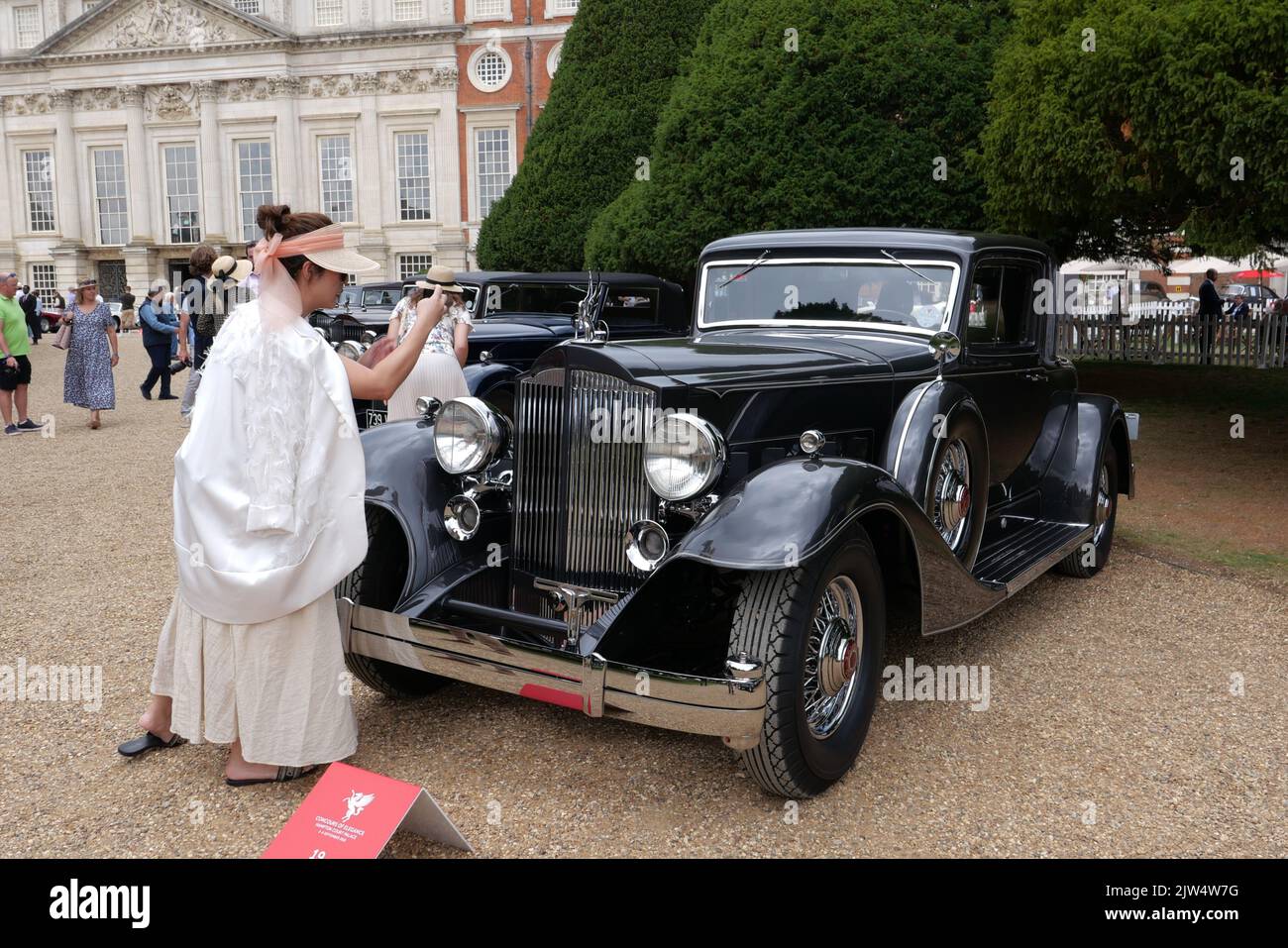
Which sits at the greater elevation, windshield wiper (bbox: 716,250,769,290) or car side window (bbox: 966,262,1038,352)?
windshield wiper (bbox: 716,250,769,290)

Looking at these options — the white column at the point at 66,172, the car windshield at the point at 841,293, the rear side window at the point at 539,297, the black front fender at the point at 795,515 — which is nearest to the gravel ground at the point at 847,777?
the black front fender at the point at 795,515

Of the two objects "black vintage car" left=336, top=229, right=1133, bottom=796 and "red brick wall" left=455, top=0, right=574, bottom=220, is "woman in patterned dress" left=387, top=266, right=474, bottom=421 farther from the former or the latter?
"red brick wall" left=455, top=0, right=574, bottom=220

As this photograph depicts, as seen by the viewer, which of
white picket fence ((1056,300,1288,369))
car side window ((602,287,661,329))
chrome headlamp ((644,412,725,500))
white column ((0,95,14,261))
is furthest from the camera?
white column ((0,95,14,261))

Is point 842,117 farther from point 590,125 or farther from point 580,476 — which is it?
point 580,476

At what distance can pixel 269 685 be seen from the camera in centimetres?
328

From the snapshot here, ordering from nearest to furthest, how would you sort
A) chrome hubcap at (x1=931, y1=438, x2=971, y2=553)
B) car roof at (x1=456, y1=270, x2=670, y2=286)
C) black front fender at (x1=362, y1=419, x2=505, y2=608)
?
black front fender at (x1=362, y1=419, x2=505, y2=608) → chrome hubcap at (x1=931, y1=438, x2=971, y2=553) → car roof at (x1=456, y1=270, x2=670, y2=286)

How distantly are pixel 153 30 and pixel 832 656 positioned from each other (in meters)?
46.1

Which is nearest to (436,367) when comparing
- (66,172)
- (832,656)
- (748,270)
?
(748,270)

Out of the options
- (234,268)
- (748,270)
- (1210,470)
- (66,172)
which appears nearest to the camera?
(748,270)

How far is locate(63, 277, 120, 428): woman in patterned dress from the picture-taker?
11539 millimetres

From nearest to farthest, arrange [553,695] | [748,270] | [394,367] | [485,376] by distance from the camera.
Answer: [553,695]
[394,367]
[748,270]
[485,376]

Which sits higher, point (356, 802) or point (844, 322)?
point (844, 322)

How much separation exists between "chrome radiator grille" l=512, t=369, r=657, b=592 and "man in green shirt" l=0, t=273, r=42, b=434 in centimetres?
911

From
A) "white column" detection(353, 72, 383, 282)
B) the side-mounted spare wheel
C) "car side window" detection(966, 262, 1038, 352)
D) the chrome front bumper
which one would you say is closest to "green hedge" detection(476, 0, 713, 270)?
"car side window" detection(966, 262, 1038, 352)
